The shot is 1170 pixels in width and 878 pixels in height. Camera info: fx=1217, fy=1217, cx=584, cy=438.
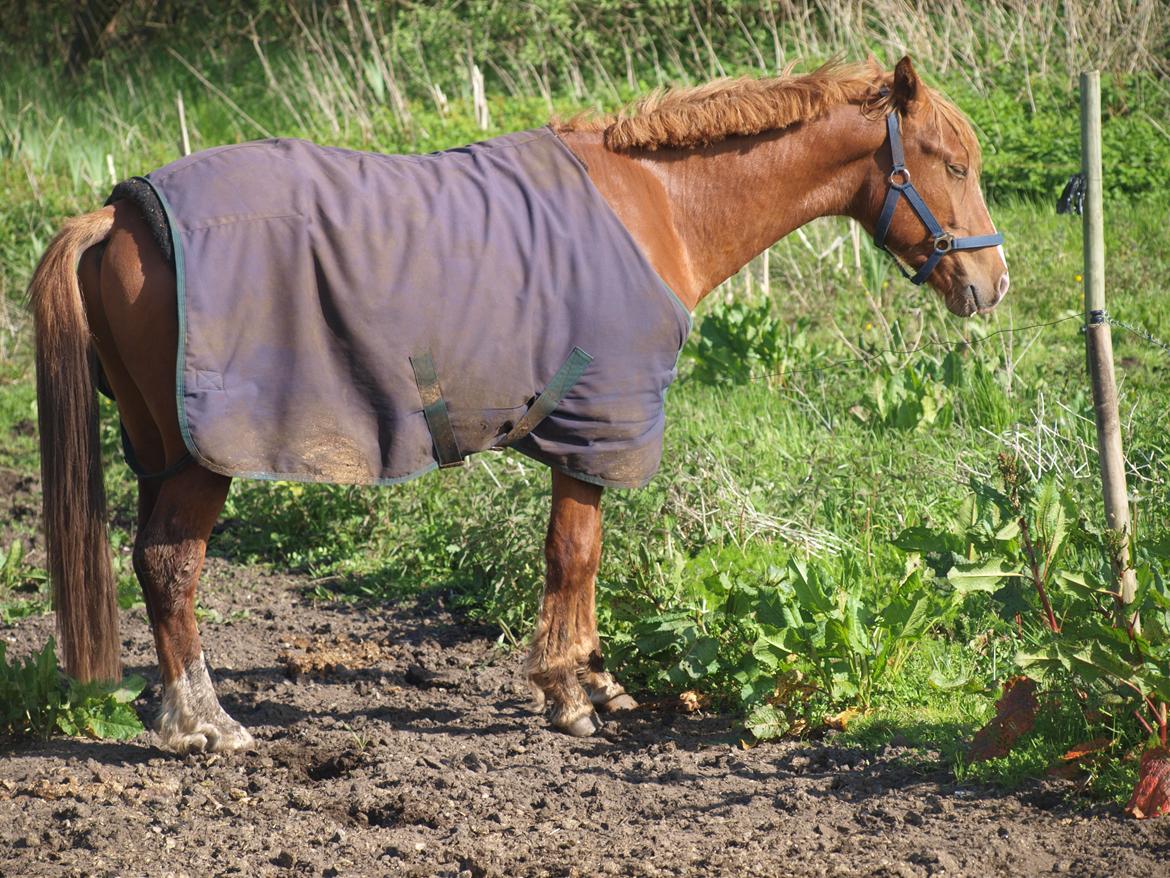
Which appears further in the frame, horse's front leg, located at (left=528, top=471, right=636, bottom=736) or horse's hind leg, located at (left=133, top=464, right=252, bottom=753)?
horse's front leg, located at (left=528, top=471, right=636, bottom=736)

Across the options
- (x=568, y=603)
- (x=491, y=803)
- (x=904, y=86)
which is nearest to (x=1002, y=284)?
(x=904, y=86)

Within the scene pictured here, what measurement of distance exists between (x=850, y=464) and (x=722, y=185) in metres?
1.66

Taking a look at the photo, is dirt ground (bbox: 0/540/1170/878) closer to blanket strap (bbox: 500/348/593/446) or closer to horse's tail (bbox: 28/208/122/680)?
horse's tail (bbox: 28/208/122/680)

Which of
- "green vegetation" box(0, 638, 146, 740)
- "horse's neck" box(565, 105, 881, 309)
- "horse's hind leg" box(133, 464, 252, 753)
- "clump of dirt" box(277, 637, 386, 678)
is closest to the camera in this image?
"horse's hind leg" box(133, 464, 252, 753)

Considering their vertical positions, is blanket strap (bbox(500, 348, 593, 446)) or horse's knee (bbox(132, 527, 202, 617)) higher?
blanket strap (bbox(500, 348, 593, 446))

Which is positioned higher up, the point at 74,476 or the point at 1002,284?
the point at 1002,284

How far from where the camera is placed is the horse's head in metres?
3.59

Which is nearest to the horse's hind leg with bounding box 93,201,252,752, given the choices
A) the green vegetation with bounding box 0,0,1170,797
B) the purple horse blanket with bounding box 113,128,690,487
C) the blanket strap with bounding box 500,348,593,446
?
the purple horse blanket with bounding box 113,128,690,487

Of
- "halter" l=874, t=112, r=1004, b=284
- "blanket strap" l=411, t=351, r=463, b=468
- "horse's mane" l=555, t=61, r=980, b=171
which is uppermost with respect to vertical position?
"horse's mane" l=555, t=61, r=980, b=171

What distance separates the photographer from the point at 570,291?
3.30 meters

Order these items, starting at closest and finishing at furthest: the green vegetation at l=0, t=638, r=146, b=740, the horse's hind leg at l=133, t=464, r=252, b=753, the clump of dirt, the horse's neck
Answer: the horse's hind leg at l=133, t=464, r=252, b=753 → the green vegetation at l=0, t=638, r=146, b=740 → the horse's neck → the clump of dirt

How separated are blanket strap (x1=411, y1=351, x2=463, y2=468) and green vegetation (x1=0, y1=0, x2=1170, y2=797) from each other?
33.4 inches

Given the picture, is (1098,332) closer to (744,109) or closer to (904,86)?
(904,86)

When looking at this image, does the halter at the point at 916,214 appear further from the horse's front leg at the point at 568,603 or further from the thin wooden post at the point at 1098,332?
the horse's front leg at the point at 568,603
